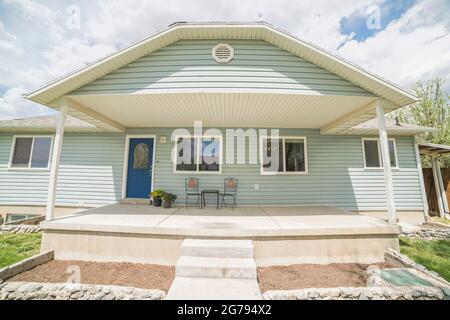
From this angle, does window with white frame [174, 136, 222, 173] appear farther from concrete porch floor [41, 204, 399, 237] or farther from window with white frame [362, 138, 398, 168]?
window with white frame [362, 138, 398, 168]

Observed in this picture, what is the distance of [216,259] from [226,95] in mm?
3205

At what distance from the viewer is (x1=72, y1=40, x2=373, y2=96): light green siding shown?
13.1 feet

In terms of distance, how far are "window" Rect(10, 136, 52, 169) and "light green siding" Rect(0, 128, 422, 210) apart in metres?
0.23

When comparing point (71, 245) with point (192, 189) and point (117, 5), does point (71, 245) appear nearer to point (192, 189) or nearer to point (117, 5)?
point (192, 189)

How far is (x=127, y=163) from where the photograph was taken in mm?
6453

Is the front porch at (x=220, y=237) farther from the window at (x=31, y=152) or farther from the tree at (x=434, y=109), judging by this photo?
the tree at (x=434, y=109)

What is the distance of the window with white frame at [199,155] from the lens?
20.6 feet

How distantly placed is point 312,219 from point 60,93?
6.23 metres

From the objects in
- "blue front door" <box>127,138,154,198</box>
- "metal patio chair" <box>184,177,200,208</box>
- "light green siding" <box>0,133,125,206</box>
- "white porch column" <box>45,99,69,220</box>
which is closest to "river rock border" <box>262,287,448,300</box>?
"metal patio chair" <box>184,177,200,208</box>

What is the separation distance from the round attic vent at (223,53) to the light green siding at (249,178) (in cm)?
312

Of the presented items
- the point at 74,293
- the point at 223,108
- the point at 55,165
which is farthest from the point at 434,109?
the point at 55,165

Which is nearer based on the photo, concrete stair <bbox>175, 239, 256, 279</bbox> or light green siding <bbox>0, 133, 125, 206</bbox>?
concrete stair <bbox>175, 239, 256, 279</bbox>

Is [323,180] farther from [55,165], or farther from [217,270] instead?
[55,165]
